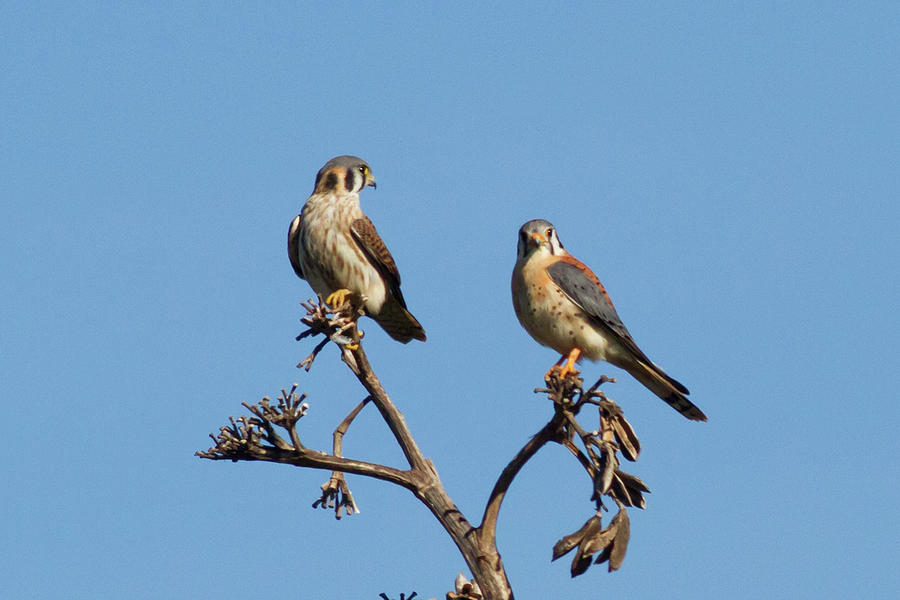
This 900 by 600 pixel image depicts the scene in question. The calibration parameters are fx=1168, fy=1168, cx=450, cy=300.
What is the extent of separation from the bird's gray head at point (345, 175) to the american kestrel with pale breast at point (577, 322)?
112 cm

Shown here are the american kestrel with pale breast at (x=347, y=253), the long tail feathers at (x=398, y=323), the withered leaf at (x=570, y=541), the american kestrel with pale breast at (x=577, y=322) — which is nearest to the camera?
Result: the withered leaf at (x=570, y=541)

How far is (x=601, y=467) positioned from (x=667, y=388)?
151 centimetres

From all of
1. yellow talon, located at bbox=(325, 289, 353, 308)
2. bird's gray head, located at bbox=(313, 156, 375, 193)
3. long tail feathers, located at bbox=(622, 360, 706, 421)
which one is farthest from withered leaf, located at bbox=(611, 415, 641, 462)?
bird's gray head, located at bbox=(313, 156, 375, 193)

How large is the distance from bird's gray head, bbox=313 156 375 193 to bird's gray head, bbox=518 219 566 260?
0.97m

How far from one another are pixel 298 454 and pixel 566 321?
1739 mm

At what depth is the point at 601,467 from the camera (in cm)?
436

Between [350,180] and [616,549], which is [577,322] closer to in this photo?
[350,180]

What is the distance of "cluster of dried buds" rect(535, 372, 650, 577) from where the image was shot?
13.6ft

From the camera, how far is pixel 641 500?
453 cm

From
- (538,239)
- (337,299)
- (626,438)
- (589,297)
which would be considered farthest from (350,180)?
(626,438)

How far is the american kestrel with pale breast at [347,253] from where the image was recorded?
612 centimetres

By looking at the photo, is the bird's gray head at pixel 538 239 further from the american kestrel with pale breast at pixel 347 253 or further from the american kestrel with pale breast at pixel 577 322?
the american kestrel with pale breast at pixel 347 253

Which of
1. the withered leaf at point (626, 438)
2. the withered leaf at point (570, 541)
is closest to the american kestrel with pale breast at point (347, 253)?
the withered leaf at point (626, 438)

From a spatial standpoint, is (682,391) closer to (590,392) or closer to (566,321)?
(566,321)
